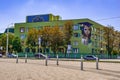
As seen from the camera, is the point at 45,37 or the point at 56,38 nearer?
the point at 56,38

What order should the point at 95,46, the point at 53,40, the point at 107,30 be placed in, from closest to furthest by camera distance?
the point at 53,40, the point at 107,30, the point at 95,46

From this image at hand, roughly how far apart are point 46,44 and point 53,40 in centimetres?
426

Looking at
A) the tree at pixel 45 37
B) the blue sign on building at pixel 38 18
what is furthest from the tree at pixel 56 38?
the blue sign on building at pixel 38 18

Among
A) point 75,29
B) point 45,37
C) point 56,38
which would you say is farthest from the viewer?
point 75,29

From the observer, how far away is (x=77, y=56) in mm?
93000

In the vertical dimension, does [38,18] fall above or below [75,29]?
above

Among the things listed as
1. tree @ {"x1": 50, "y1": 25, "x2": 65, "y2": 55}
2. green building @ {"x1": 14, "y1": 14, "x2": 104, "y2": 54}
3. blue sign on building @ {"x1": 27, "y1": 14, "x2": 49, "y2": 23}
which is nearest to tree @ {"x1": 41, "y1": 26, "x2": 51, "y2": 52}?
tree @ {"x1": 50, "y1": 25, "x2": 65, "y2": 55}

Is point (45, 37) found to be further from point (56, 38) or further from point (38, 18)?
point (38, 18)

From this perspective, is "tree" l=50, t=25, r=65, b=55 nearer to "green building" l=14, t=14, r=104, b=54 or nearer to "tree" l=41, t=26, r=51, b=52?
Answer: "tree" l=41, t=26, r=51, b=52

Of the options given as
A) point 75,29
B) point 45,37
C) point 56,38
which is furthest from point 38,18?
point 56,38

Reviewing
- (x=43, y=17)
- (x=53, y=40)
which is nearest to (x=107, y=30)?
(x=53, y=40)

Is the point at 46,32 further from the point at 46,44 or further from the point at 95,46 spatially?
the point at 95,46

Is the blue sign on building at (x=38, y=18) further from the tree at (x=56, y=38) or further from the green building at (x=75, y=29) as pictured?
the tree at (x=56, y=38)

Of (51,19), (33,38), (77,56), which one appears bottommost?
(77,56)
